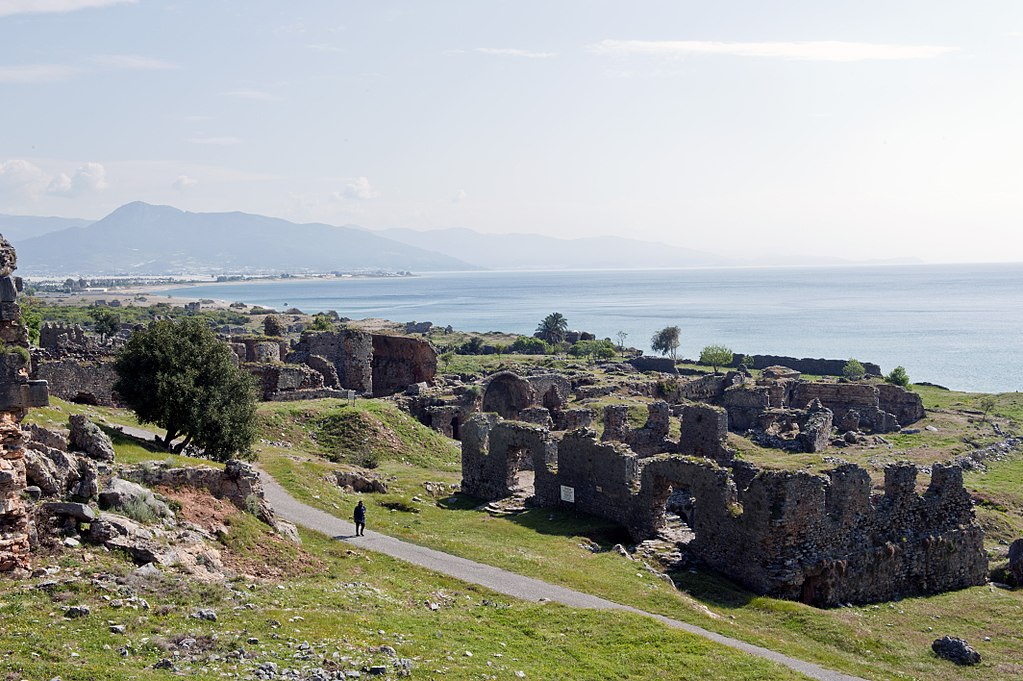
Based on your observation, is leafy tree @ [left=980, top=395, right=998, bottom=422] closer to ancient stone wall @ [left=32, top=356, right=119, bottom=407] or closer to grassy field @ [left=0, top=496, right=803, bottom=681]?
grassy field @ [left=0, top=496, right=803, bottom=681]

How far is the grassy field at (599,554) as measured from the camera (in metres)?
17.4

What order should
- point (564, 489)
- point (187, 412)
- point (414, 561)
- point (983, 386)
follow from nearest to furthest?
1. point (414, 561)
2. point (187, 412)
3. point (564, 489)
4. point (983, 386)

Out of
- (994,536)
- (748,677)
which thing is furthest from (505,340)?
(748,677)

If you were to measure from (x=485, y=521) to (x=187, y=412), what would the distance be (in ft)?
28.8

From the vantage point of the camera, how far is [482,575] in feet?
61.4

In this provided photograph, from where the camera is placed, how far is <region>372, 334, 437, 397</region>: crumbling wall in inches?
2067

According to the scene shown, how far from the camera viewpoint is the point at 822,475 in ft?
70.3

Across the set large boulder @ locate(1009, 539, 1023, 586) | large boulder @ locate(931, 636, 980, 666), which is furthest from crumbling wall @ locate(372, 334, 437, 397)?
large boulder @ locate(931, 636, 980, 666)

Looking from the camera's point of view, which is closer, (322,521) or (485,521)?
(322,521)

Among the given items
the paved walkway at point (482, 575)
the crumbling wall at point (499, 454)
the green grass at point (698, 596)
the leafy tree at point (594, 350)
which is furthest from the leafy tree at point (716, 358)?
the paved walkway at point (482, 575)

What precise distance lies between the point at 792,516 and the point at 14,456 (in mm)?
16305

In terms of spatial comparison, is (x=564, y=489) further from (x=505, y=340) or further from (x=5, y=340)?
(x=505, y=340)

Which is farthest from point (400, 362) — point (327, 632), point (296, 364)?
point (327, 632)

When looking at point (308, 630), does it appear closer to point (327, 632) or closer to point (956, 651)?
point (327, 632)
